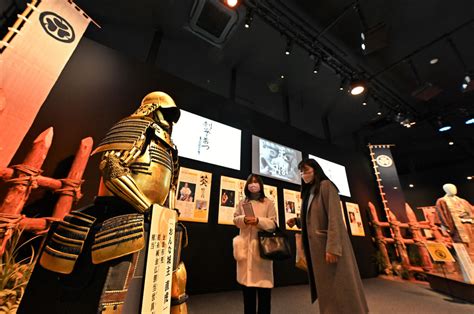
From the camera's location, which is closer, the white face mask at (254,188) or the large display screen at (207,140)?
the white face mask at (254,188)

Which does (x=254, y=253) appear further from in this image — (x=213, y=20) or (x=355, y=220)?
(x=355, y=220)

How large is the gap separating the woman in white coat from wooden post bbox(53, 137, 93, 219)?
159 cm

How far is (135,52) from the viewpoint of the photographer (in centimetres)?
321

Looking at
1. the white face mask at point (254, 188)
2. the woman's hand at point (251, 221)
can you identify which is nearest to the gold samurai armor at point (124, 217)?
the woman's hand at point (251, 221)

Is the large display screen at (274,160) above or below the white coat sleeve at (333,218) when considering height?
above

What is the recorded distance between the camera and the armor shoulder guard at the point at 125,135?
3.14 feet

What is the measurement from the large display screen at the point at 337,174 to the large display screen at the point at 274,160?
971mm

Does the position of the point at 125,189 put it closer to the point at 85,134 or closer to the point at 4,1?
the point at 85,134

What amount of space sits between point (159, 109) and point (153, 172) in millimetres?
532

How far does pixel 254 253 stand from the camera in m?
1.58

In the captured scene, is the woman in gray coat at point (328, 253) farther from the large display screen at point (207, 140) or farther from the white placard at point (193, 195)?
the large display screen at point (207, 140)

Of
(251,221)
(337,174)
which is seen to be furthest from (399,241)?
(251,221)

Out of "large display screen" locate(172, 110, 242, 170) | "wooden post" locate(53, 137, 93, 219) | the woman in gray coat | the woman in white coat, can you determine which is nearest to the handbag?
the woman in gray coat

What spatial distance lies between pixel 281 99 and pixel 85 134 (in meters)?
4.41
